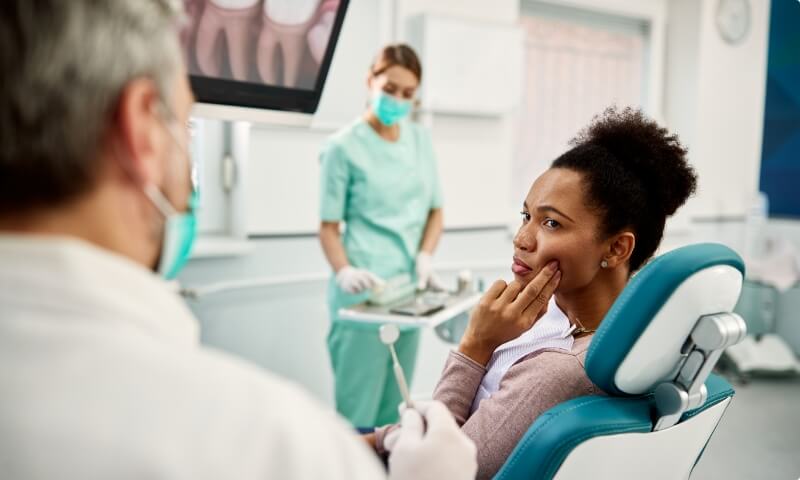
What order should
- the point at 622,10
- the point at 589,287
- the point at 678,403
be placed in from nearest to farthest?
the point at 678,403
the point at 589,287
the point at 622,10

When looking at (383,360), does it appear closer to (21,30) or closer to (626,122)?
(626,122)

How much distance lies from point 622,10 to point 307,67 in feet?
8.80

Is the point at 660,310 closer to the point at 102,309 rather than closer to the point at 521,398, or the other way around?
the point at 521,398

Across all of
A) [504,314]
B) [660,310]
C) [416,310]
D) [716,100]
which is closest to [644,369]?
[660,310]

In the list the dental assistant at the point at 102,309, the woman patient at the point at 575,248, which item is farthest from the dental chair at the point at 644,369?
the dental assistant at the point at 102,309

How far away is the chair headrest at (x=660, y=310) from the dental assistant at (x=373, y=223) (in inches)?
51.0

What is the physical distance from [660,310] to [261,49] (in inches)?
42.0

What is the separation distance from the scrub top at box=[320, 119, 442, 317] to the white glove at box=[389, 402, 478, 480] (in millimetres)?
1462

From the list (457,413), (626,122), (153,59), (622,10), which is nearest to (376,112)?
(626,122)

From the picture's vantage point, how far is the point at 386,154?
2379 mm

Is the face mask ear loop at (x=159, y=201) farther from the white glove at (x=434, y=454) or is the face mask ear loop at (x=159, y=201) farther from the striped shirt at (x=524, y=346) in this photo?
the striped shirt at (x=524, y=346)

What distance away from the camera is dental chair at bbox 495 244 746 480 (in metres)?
0.93

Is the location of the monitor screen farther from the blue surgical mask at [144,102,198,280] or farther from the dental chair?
the dental chair

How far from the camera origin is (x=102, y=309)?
0.48 metres
